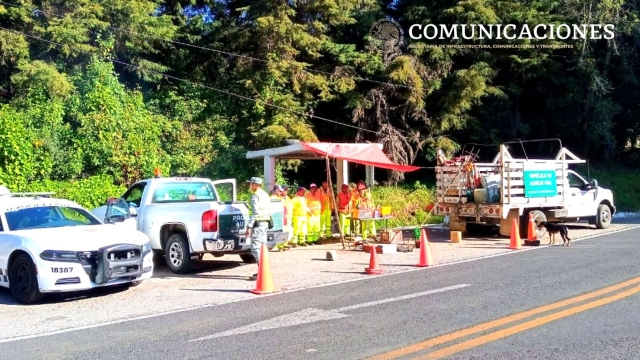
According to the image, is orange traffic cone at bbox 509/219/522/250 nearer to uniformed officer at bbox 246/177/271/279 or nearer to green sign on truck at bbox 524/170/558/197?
green sign on truck at bbox 524/170/558/197

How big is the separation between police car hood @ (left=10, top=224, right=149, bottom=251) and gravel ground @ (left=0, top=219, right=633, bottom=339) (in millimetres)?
861

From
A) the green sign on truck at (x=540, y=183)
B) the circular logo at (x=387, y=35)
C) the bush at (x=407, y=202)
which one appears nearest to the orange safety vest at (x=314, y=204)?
the bush at (x=407, y=202)

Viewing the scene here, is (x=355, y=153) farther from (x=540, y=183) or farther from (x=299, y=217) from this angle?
(x=540, y=183)

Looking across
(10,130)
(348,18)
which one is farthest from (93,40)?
(348,18)

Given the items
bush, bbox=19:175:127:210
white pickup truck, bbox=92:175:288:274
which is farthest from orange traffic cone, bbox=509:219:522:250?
bush, bbox=19:175:127:210

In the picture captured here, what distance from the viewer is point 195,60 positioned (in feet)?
91.8

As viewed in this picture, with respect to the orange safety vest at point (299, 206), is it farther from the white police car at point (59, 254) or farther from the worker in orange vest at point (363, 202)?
the white police car at point (59, 254)

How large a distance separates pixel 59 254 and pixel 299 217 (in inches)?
300

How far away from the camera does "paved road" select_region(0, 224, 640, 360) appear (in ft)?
20.4

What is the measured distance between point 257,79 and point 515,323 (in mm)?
19122

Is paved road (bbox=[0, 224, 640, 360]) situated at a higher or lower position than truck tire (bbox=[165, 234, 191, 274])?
lower

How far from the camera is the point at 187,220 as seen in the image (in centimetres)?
1172

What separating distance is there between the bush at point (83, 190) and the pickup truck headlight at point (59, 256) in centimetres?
797

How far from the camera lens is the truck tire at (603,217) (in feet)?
63.2
